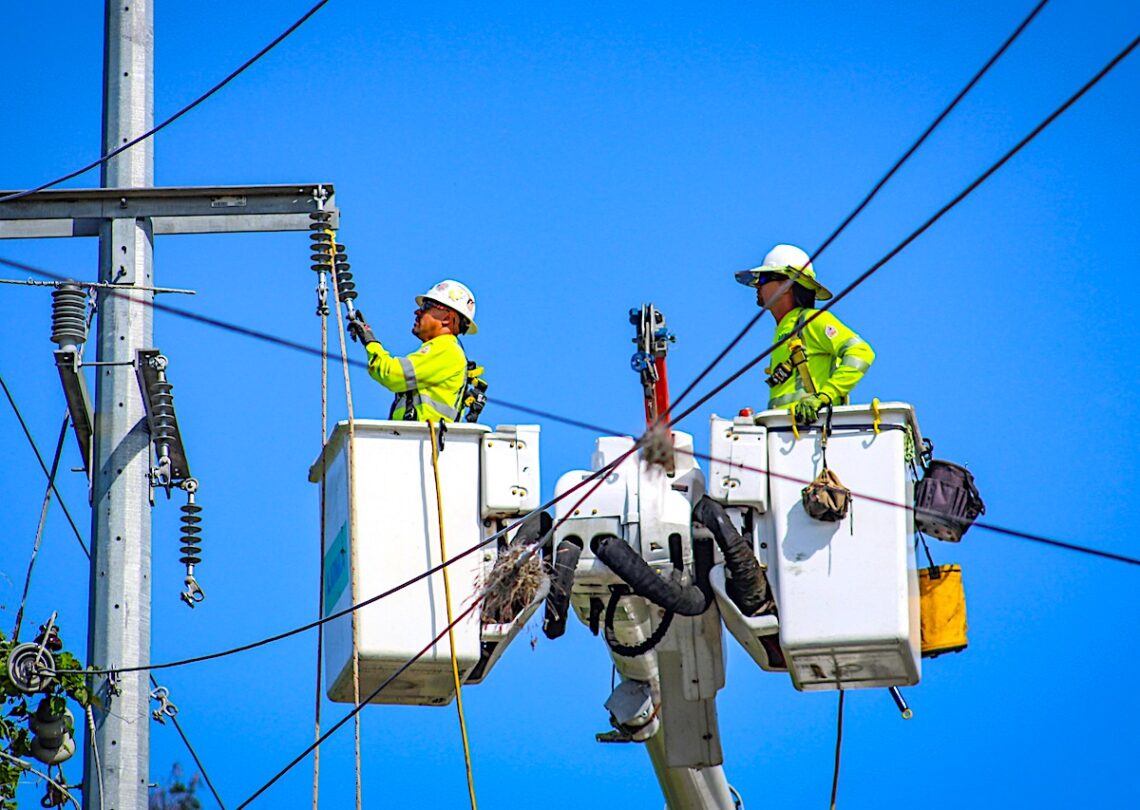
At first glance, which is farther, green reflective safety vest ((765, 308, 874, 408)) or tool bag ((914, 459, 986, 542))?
green reflective safety vest ((765, 308, 874, 408))

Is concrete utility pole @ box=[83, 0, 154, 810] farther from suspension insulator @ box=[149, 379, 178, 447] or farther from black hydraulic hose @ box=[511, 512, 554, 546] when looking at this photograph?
black hydraulic hose @ box=[511, 512, 554, 546]

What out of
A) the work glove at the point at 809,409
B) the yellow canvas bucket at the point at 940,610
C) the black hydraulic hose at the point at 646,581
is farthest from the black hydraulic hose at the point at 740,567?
the yellow canvas bucket at the point at 940,610

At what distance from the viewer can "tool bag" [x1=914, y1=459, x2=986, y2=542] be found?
15.5 m

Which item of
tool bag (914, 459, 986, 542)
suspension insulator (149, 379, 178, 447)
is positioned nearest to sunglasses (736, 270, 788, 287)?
tool bag (914, 459, 986, 542)

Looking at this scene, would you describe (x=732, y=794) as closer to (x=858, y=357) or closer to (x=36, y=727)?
(x=858, y=357)

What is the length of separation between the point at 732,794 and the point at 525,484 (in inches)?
98.9

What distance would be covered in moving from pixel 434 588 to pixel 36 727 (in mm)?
2369

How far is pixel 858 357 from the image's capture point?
52.2 ft

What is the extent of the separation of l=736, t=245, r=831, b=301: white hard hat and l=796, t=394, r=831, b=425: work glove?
988 millimetres

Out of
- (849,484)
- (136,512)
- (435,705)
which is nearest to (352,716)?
(435,705)

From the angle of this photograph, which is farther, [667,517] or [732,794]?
[732,794]

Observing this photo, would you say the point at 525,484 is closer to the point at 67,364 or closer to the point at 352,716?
the point at 352,716

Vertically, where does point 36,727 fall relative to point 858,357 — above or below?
below

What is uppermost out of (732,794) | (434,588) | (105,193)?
(105,193)
